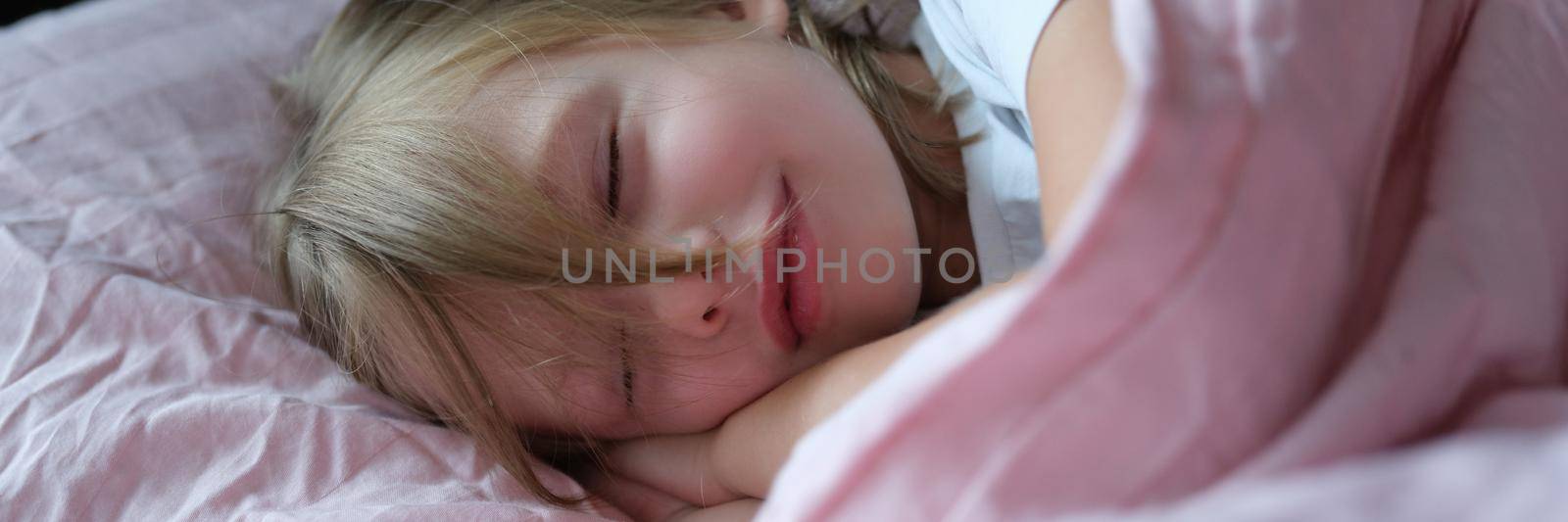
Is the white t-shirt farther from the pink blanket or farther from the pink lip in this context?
the pink blanket

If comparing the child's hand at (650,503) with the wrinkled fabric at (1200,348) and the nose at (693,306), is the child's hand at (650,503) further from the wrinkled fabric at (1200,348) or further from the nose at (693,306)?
the wrinkled fabric at (1200,348)

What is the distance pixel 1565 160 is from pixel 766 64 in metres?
0.52

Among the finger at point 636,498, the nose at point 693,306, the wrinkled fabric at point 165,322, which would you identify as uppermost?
the nose at point 693,306

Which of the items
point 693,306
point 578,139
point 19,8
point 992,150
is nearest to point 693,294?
point 693,306

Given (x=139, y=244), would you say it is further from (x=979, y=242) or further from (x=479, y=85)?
(x=979, y=242)

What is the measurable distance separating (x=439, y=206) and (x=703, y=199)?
18 centimetres

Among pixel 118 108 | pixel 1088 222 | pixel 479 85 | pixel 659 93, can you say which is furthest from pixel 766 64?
pixel 118 108

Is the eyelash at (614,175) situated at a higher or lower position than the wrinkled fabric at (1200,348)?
lower

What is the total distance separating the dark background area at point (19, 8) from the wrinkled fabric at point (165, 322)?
0.35m

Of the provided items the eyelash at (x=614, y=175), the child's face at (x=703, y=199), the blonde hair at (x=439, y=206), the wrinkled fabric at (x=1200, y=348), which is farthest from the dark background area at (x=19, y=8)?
the wrinkled fabric at (x=1200, y=348)

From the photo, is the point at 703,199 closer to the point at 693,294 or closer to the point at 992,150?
the point at 693,294

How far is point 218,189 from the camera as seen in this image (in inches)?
40.9

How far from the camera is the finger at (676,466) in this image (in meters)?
0.82

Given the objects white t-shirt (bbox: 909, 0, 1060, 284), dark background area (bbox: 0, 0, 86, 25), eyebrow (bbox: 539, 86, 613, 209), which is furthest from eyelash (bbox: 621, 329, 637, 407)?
dark background area (bbox: 0, 0, 86, 25)
